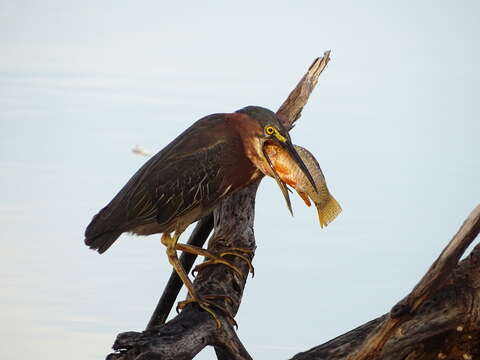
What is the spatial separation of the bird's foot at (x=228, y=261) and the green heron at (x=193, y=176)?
0.19 meters

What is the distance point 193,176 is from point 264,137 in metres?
0.28

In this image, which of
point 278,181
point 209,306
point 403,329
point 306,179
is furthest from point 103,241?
point 403,329

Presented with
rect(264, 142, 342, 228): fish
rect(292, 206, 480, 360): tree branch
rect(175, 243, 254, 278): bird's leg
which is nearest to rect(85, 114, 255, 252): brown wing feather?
rect(264, 142, 342, 228): fish

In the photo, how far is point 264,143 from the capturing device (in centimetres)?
306

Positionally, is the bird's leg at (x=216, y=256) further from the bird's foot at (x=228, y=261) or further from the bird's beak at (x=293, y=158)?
the bird's beak at (x=293, y=158)

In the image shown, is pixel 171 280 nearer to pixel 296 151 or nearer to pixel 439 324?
pixel 296 151

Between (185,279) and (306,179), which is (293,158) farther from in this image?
(185,279)

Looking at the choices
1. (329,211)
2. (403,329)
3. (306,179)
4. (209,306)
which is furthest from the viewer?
(329,211)

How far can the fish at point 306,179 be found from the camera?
10.1ft

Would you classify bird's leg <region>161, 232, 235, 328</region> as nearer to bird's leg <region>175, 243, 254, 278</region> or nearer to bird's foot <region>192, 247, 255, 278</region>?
bird's leg <region>175, 243, 254, 278</region>

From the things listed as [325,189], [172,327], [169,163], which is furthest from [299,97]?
[172,327]

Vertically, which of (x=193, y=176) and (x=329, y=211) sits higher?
(x=193, y=176)

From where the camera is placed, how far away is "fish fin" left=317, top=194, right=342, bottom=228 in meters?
3.21

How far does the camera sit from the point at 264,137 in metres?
3.02
